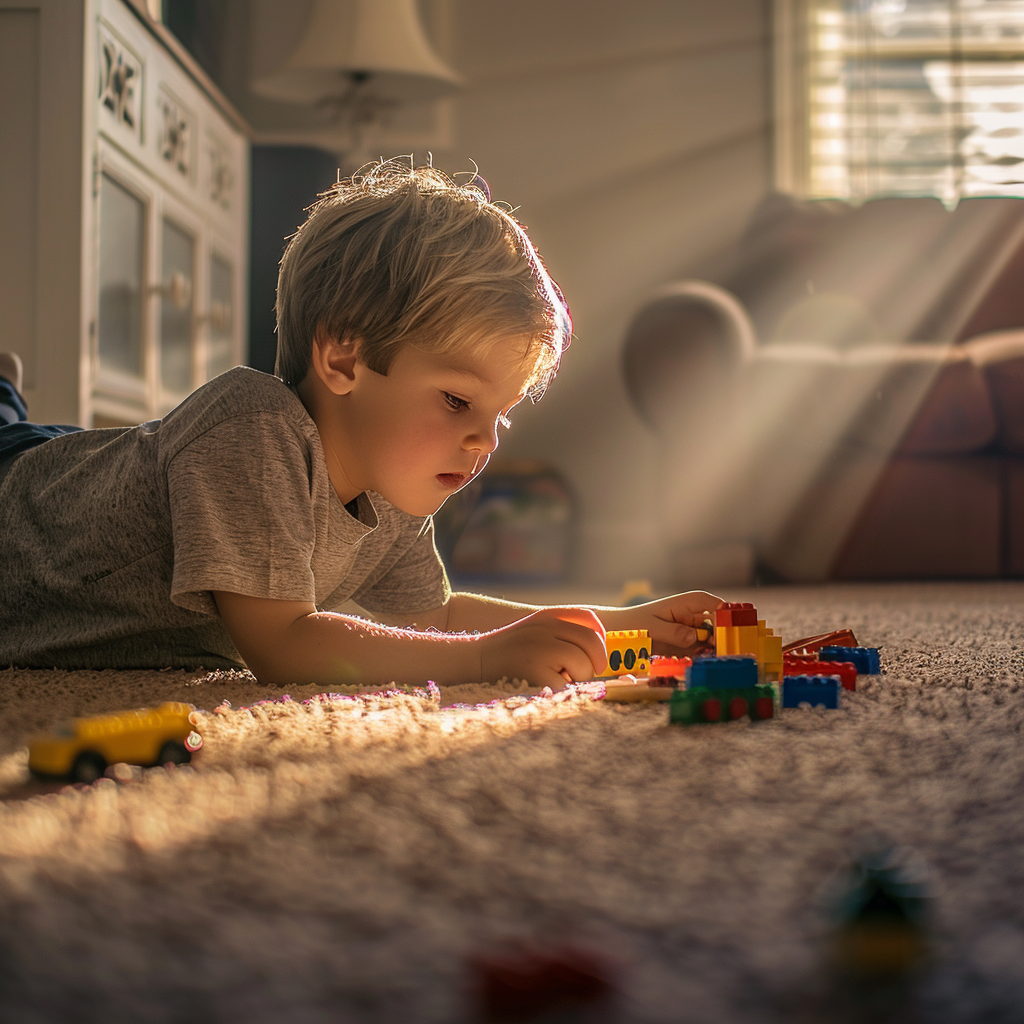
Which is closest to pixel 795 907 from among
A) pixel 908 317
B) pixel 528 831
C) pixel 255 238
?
pixel 528 831

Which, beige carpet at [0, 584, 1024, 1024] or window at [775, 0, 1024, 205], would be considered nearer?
beige carpet at [0, 584, 1024, 1024]

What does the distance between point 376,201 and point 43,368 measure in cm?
107

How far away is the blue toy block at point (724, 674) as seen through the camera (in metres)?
0.64

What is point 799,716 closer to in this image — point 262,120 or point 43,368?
point 43,368

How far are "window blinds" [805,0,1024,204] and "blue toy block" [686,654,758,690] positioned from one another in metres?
3.23

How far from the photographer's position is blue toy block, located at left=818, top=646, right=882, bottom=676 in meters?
0.82

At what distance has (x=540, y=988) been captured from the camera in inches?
10.8

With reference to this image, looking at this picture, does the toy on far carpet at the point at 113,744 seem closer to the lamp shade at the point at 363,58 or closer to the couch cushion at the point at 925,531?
the couch cushion at the point at 925,531

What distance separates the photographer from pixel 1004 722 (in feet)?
1.94

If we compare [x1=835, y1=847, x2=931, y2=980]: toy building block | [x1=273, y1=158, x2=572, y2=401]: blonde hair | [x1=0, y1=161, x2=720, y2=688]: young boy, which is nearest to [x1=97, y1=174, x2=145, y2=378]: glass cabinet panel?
[x1=0, y1=161, x2=720, y2=688]: young boy

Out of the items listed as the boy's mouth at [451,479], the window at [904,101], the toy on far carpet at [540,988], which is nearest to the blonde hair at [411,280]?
the boy's mouth at [451,479]

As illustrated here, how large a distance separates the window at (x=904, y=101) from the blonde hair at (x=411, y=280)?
2.82 meters

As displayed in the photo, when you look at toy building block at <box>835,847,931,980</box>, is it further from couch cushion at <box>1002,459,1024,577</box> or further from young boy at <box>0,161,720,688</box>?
couch cushion at <box>1002,459,1024,577</box>

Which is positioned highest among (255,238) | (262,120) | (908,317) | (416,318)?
(262,120)
